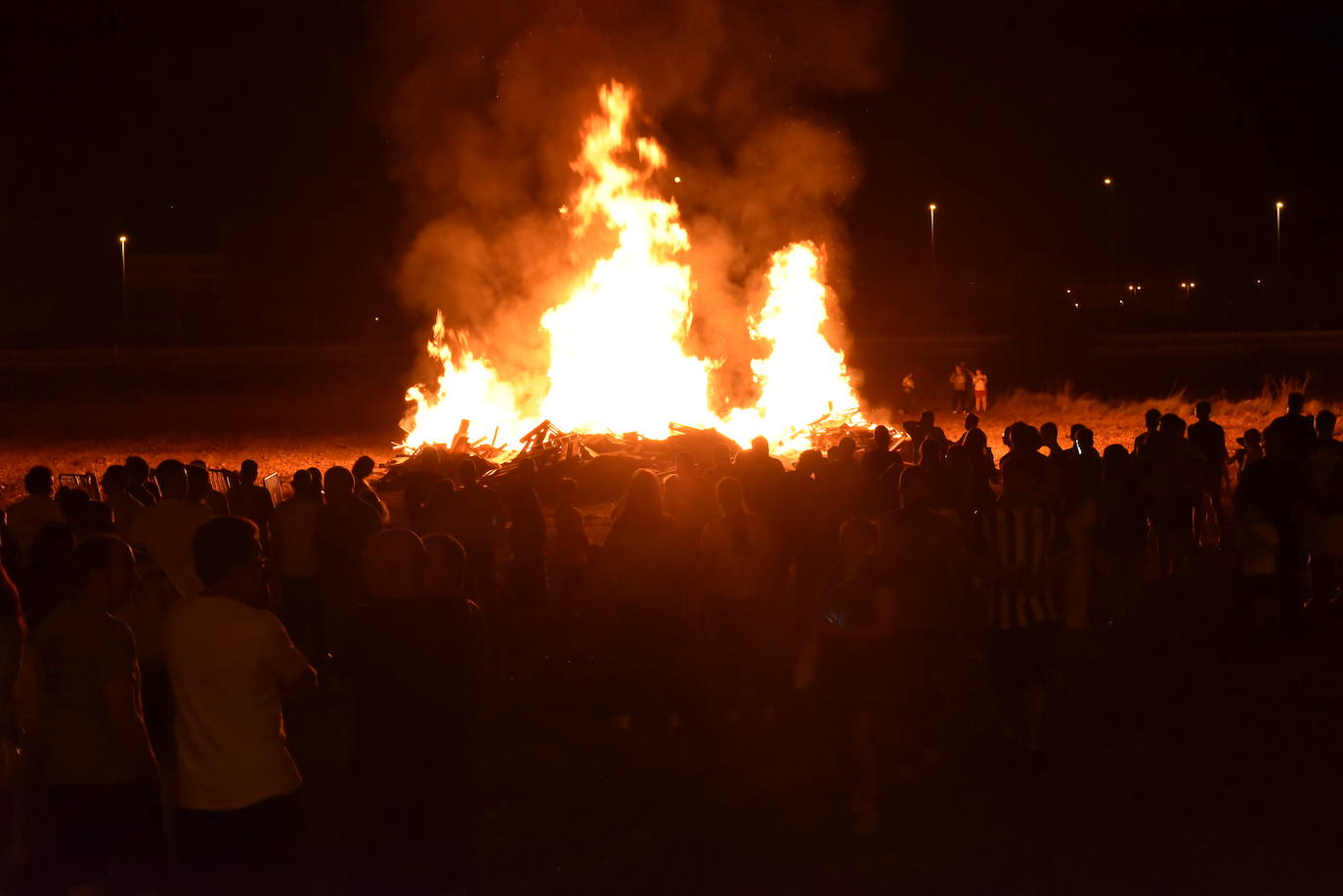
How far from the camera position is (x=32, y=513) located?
7277mm

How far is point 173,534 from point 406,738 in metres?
3.29

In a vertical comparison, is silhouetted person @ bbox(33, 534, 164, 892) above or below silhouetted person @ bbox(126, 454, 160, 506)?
below

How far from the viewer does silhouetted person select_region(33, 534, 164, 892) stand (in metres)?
4.06

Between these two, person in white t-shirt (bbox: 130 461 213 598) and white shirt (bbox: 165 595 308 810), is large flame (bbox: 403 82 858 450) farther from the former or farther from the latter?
white shirt (bbox: 165 595 308 810)

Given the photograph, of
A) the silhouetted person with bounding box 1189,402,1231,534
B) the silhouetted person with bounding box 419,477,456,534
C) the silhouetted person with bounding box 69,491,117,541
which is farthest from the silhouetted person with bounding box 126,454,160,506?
the silhouetted person with bounding box 1189,402,1231,534

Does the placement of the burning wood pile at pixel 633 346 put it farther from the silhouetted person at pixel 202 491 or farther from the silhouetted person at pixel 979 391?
the silhouetted person at pixel 202 491

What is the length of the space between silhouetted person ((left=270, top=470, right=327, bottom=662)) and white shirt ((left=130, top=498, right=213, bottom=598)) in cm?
109

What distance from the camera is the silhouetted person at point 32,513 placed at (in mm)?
7199

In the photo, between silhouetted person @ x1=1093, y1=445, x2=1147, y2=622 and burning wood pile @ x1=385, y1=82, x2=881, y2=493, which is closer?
silhouetted person @ x1=1093, y1=445, x2=1147, y2=622

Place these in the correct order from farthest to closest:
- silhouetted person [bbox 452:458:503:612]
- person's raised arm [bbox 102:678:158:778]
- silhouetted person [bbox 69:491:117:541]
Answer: silhouetted person [bbox 452:458:503:612] < silhouetted person [bbox 69:491:117:541] < person's raised arm [bbox 102:678:158:778]

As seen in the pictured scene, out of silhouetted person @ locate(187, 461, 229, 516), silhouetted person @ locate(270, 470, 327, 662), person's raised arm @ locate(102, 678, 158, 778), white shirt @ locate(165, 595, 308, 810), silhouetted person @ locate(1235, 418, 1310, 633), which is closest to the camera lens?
white shirt @ locate(165, 595, 308, 810)

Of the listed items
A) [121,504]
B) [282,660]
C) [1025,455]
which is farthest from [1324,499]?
[121,504]

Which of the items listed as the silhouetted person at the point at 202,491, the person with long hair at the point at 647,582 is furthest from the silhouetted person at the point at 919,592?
the silhouetted person at the point at 202,491

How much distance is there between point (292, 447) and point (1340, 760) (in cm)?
1882
